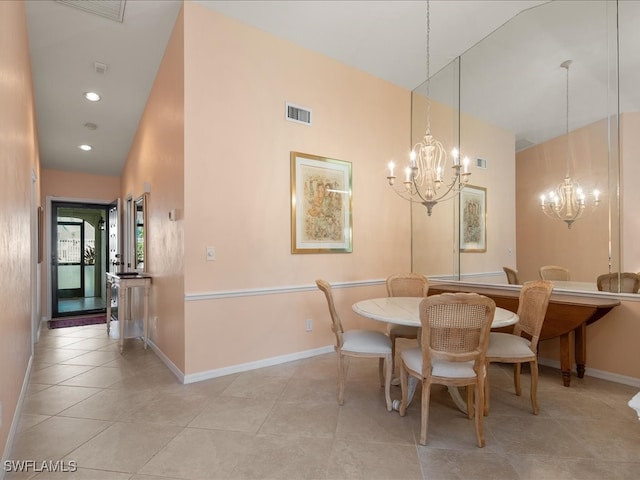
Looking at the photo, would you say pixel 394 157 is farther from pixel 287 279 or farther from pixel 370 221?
pixel 287 279

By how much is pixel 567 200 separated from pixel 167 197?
3.96 m

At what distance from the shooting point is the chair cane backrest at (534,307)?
7.71 feet

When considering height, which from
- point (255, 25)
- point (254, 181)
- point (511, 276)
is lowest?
point (511, 276)

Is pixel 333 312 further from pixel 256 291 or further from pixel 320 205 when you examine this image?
pixel 320 205

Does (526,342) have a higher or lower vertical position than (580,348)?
higher

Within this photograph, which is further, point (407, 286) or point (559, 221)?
point (407, 286)

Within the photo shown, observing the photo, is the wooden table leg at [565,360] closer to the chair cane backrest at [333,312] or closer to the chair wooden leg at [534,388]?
the chair wooden leg at [534,388]

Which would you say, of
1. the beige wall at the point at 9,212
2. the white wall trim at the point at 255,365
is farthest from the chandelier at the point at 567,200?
the beige wall at the point at 9,212

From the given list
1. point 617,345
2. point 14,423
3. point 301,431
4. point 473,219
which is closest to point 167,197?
point 14,423

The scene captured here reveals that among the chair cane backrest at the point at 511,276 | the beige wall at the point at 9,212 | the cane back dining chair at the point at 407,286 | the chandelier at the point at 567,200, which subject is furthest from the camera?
the chair cane backrest at the point at 511,276

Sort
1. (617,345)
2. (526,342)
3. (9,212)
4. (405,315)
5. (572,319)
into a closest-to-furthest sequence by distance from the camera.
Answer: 1. (9,212)
2. (405,315)
3. (526,342)
4. (572,319)
5. (617,345)

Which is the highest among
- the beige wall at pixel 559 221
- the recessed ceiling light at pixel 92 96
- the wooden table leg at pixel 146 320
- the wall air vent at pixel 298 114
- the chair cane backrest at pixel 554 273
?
the recessed ceiling light at pixel 92 96

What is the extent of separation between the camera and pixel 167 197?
3.31m

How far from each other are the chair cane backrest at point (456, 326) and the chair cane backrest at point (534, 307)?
2.53 ft
